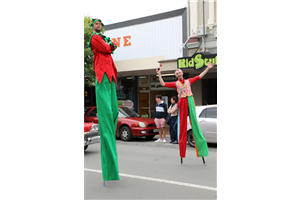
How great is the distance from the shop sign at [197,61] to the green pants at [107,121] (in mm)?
8695

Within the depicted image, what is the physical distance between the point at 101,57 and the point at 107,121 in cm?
93

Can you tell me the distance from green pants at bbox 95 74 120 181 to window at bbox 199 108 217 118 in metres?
5.58

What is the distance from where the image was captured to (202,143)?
5723 millimetres

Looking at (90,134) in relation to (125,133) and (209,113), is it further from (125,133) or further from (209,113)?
(209,113)

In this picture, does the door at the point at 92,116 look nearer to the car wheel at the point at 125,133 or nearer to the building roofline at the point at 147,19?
the car wheel at the point at 125,133

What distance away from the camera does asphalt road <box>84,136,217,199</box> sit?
4.12 metres

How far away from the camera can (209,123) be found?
29.1 ft

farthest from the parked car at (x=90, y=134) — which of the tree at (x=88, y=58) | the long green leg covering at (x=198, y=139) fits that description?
the tree at (x=88, y=58)

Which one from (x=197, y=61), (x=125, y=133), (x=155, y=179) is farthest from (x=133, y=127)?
(x=155, y=179)

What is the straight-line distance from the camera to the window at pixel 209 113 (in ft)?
29.6
